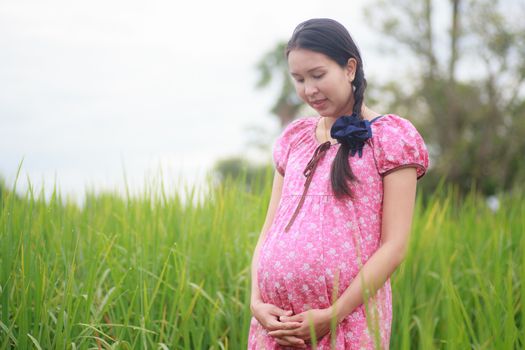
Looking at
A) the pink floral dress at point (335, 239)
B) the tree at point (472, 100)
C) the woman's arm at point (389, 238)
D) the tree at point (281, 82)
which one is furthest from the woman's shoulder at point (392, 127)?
the tree at point (281, 82)

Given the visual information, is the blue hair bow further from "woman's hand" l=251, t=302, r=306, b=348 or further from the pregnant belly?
"woman's hand" l=251, t=302, r=306, b=348

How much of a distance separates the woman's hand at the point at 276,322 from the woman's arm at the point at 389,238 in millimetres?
130

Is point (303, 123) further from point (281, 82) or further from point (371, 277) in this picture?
point (281, 82)

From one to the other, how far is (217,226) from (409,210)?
4.81 ft

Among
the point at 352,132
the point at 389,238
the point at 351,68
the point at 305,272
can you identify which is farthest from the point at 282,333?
the point at 351,68

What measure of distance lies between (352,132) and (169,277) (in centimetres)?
134

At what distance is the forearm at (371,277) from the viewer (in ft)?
5.35

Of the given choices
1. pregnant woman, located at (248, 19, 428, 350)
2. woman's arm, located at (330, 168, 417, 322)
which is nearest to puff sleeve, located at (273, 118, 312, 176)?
pregnant woman, located at (248, 19, 428, 350)

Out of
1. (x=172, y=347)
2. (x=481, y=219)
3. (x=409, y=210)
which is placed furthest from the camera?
(x=481, y=219)

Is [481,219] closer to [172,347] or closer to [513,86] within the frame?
[172,347]

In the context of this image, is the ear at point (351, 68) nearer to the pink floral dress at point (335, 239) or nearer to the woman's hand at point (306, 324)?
the pink floral dress at point (335, 239)

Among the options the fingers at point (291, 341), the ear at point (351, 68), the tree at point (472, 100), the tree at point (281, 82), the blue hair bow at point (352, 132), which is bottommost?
the fingers at point (291, 341)

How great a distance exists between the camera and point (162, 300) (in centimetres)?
245

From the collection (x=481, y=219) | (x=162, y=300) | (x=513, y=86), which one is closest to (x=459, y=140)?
(x=513, y=86)
